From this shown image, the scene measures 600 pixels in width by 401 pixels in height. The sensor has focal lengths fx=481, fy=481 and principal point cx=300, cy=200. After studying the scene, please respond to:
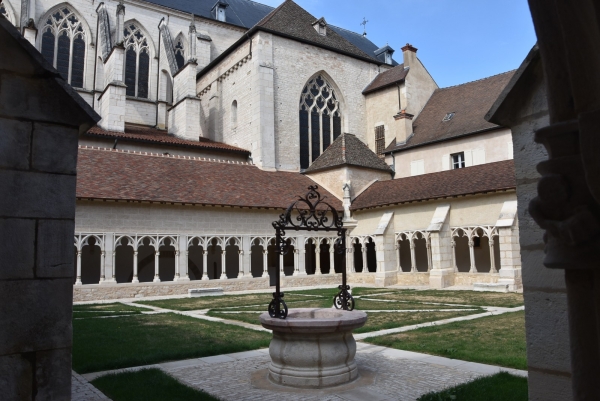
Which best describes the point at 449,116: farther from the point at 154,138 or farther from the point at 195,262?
the point at 154,138

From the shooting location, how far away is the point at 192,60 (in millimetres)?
23969

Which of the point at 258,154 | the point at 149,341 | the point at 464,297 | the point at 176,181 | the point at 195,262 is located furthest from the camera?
the point at 258,154

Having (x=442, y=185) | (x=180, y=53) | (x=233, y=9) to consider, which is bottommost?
(x=442, y=185)

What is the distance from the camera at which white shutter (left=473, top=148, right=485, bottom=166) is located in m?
21.0

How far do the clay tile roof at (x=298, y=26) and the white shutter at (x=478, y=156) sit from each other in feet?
32.2

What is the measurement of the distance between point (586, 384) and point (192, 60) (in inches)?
971

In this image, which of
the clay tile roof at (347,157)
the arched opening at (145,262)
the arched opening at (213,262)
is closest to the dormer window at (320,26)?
the clay tile roof at (347,157)

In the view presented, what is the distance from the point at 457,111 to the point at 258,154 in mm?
10021

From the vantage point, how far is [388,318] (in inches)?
373

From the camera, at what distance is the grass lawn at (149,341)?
6213 millimetres

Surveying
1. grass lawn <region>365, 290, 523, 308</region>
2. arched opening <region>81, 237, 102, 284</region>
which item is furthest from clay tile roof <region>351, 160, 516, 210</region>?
arched opening <region>81, 237, 102, 284</region>

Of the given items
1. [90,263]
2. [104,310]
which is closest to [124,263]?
[90,263]

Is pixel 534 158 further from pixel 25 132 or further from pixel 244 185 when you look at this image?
pixel 244 185

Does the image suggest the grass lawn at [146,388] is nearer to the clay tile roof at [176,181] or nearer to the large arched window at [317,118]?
the clay tile roof at [176,181]
